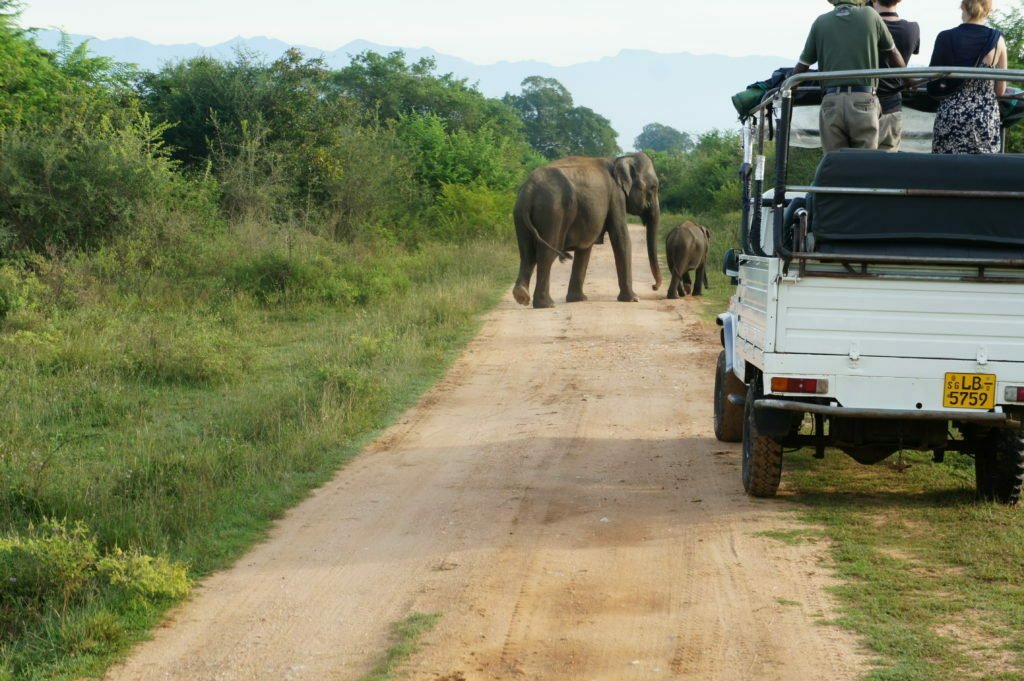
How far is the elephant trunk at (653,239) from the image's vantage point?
19859 millimetres

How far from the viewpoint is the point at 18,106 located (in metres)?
19.1

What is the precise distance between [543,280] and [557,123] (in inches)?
2543

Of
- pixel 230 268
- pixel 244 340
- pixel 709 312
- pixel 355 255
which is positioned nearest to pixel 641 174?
pixel 709 312

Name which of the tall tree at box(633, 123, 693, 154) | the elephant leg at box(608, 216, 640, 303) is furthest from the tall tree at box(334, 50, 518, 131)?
the tall tree at box(633, 123, 693, 154)

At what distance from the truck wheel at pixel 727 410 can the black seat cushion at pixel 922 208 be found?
2.48 metres

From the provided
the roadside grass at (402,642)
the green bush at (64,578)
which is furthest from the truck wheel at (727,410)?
the green bush at (64,578)

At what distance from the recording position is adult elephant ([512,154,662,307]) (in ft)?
59.8

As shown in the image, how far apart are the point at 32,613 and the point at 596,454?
4293 millimetres

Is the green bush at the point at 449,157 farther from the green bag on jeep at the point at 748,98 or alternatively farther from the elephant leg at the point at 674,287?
the green bag on jeep at the point at 748,98

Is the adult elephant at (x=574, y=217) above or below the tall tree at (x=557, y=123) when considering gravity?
below

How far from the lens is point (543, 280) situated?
704 inches

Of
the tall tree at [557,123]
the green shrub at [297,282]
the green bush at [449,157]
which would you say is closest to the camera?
the green shrub at [297,282]

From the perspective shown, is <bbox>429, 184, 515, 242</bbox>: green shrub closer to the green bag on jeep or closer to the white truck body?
the green bag on jeep

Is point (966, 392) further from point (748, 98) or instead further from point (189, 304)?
point (189, 304)
